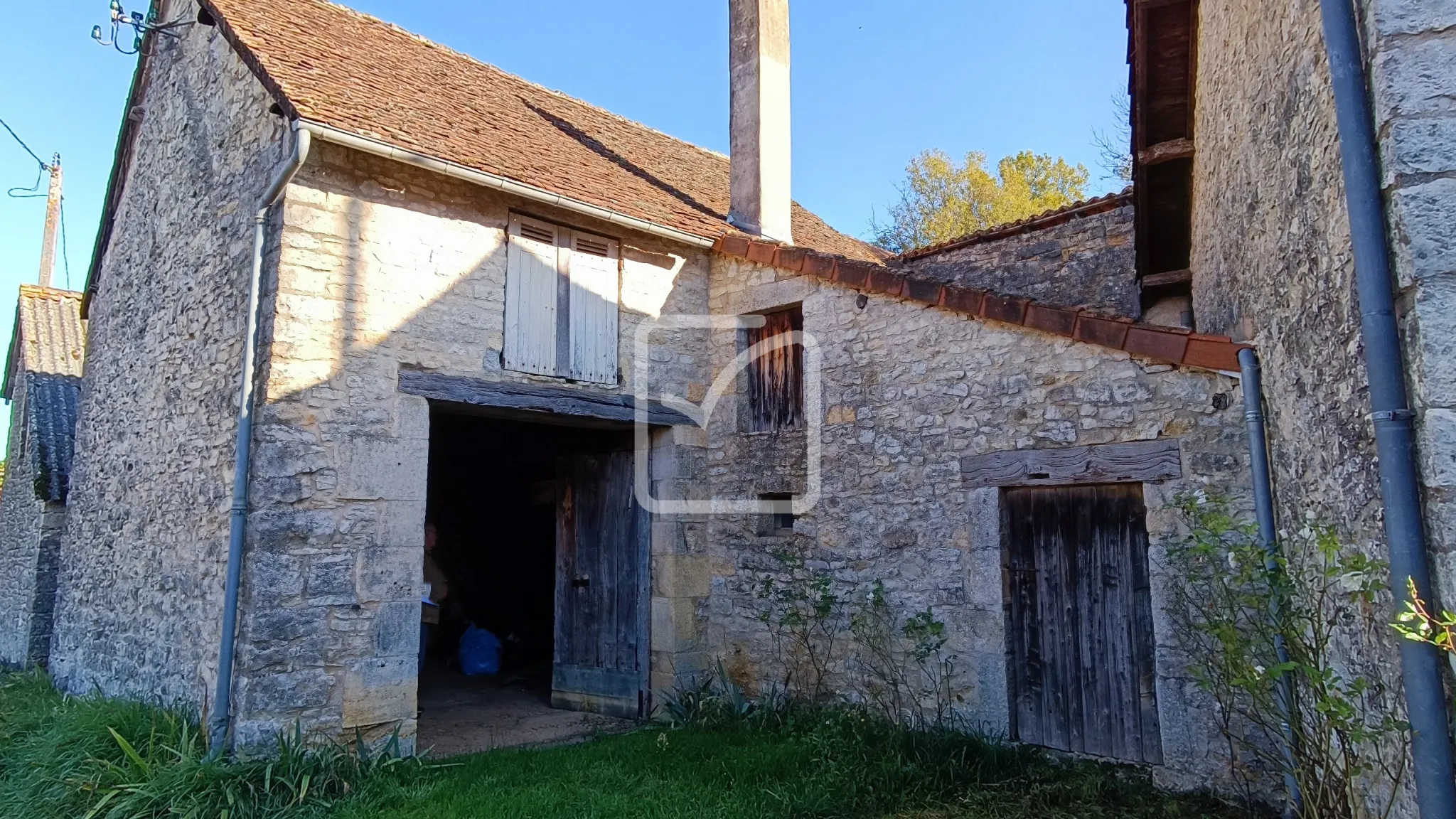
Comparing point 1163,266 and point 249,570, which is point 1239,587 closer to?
point 1163,266

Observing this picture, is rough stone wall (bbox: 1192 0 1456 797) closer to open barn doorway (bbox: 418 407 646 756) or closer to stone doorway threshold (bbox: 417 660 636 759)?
open barn doorway (bbox: 418 407 646 756)

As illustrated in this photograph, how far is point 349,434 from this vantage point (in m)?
5.73

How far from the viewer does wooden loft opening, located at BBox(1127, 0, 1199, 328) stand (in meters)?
5.67

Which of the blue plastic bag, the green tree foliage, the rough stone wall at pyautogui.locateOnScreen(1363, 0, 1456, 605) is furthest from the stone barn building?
the green tree foliage

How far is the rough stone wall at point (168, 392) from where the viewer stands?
6016 mm

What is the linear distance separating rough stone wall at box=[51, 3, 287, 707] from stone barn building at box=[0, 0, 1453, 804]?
49 mm

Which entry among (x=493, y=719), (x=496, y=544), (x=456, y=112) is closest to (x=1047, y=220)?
(x=456, y=112)

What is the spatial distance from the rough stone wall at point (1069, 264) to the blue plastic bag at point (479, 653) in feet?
19.2

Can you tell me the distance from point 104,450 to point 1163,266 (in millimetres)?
9231

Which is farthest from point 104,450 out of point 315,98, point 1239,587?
point 1239,587

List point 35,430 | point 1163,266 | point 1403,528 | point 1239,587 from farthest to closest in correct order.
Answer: point 35,430
point 1163,266
point 1239,587
point 1403,528

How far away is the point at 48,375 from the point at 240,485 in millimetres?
8053

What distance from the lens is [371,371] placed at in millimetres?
5852

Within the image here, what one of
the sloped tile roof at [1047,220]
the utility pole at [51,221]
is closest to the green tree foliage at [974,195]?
the sloped tile roof at [1047,220]
